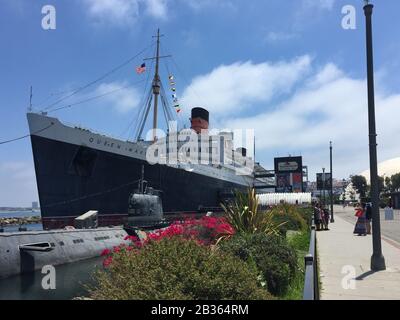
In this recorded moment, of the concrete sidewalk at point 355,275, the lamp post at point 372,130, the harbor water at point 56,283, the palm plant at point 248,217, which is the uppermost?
the lamp post at point 372,130

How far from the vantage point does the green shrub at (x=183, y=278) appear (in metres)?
5.16

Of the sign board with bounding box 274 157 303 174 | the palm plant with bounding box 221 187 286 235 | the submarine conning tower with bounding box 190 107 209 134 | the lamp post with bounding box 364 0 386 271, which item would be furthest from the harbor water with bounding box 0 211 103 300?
the sign board with bounding box 274 157 303 174

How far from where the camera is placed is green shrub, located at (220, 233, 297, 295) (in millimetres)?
8461

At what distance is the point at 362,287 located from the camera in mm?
9734

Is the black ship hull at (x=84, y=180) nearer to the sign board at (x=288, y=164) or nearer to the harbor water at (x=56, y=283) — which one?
the harbor water at (x=56, y=283)

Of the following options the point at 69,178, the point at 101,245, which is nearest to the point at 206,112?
the point at 69,178

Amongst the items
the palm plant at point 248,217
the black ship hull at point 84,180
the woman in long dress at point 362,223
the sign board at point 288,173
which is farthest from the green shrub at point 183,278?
the sign board at point 288,173

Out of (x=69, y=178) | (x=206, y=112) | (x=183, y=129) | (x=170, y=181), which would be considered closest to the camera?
(x=69, y=178)

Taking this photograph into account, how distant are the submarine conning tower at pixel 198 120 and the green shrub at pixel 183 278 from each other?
54.5 meters

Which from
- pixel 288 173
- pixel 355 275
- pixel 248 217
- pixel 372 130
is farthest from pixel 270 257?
pixel 288 173

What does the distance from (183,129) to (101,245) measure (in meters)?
34.5

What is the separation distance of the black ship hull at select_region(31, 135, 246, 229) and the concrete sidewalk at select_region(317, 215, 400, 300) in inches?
926

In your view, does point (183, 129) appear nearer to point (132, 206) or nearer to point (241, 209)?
point (132, 206)

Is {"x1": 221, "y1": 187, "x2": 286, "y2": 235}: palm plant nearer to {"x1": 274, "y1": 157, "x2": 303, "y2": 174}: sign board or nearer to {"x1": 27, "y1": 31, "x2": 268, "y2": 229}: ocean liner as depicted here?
{"x1": 27, "y1": 31, "x2": 268, "y2": 229}: ocean liner
